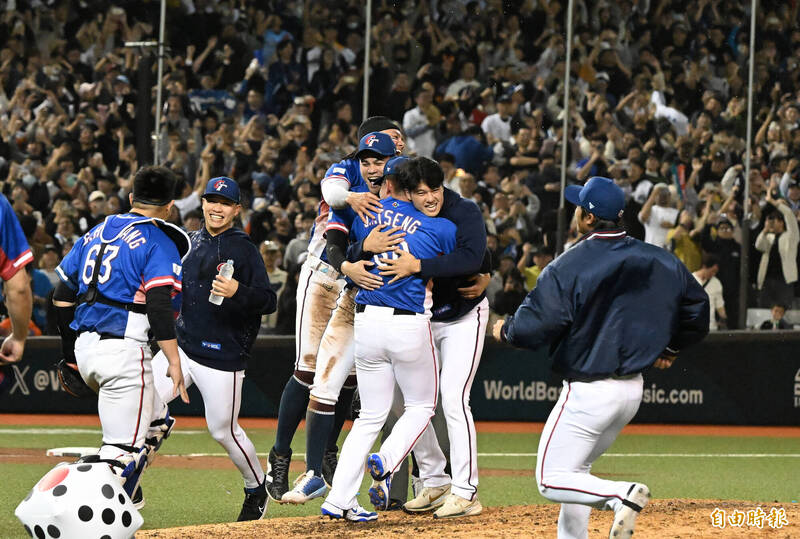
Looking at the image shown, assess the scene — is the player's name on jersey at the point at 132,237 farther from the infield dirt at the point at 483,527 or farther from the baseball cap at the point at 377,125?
the baseball cap at the point at 377,125

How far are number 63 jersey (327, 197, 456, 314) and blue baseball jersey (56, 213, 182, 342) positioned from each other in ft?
3.39

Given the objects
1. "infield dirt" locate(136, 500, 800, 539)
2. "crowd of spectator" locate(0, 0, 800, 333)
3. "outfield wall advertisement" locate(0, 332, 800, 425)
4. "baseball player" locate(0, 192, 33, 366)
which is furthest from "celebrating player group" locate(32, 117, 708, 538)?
"crowd of spectator" locate(0, 0, 800, 333)

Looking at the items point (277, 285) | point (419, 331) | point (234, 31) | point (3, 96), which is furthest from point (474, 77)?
point (419, 331)

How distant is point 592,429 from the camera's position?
5.54 m

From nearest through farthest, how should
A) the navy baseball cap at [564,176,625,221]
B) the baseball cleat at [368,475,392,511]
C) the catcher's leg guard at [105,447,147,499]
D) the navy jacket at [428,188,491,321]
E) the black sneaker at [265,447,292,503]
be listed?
the navy baseball cap at [564,176,625,221]
the catcher's leg guard at [105,447,147,499]
the navy jacket at [428,188,491,321]
the baseball cleat at [368,475,392,511]
the black sneaker at [265,447,292,503]

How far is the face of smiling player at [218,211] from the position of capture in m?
7.29

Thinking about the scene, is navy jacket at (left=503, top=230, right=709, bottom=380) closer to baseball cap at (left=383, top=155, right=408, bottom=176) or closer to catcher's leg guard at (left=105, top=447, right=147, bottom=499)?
baseball cap at (left=383, top=155, right=408, bottom=176)

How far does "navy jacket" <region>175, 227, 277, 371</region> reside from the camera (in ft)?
23.5

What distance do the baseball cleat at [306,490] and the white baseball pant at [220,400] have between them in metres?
0.34

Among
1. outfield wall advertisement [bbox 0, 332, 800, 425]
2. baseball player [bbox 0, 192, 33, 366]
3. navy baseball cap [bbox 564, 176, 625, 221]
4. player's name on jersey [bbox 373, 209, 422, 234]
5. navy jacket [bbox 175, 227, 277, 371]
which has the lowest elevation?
outfield wall advertisement [bbox 0, 332, 800, 425]

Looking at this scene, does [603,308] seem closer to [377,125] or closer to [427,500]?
[427,500]

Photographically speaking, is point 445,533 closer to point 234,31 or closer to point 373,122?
point 373,122

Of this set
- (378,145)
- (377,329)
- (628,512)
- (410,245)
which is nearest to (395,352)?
(377,329)

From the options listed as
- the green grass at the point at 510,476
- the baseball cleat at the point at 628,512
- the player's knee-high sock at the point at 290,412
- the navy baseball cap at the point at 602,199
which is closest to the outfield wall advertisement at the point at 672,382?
the green grass at the point at 510,476
